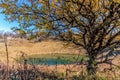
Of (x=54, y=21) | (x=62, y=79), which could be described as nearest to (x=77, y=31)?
(x=54, y=21)

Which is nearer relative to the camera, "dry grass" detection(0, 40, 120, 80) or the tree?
"dry grass" detection(0, 40, 120, 80)

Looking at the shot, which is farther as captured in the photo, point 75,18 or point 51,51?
point 51,51

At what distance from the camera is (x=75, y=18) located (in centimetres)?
1574

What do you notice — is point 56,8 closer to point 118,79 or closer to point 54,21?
point 54,21

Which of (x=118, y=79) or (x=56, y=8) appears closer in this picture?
(x=118, y=79)

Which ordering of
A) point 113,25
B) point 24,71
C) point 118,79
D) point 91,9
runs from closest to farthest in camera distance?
point 24,71 < point 118,79 < point 91,9 < point 113,25

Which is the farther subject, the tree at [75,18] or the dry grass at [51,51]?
the tree at [75,18]

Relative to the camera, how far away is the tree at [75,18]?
601 inches

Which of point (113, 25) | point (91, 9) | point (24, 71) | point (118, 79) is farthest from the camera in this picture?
point (113, 25)

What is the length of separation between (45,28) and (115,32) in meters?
3.95

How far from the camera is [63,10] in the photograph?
51.0 ft

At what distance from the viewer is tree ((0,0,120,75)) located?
1527 centimetres

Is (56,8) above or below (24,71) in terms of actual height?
above

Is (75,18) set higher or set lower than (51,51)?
lower
